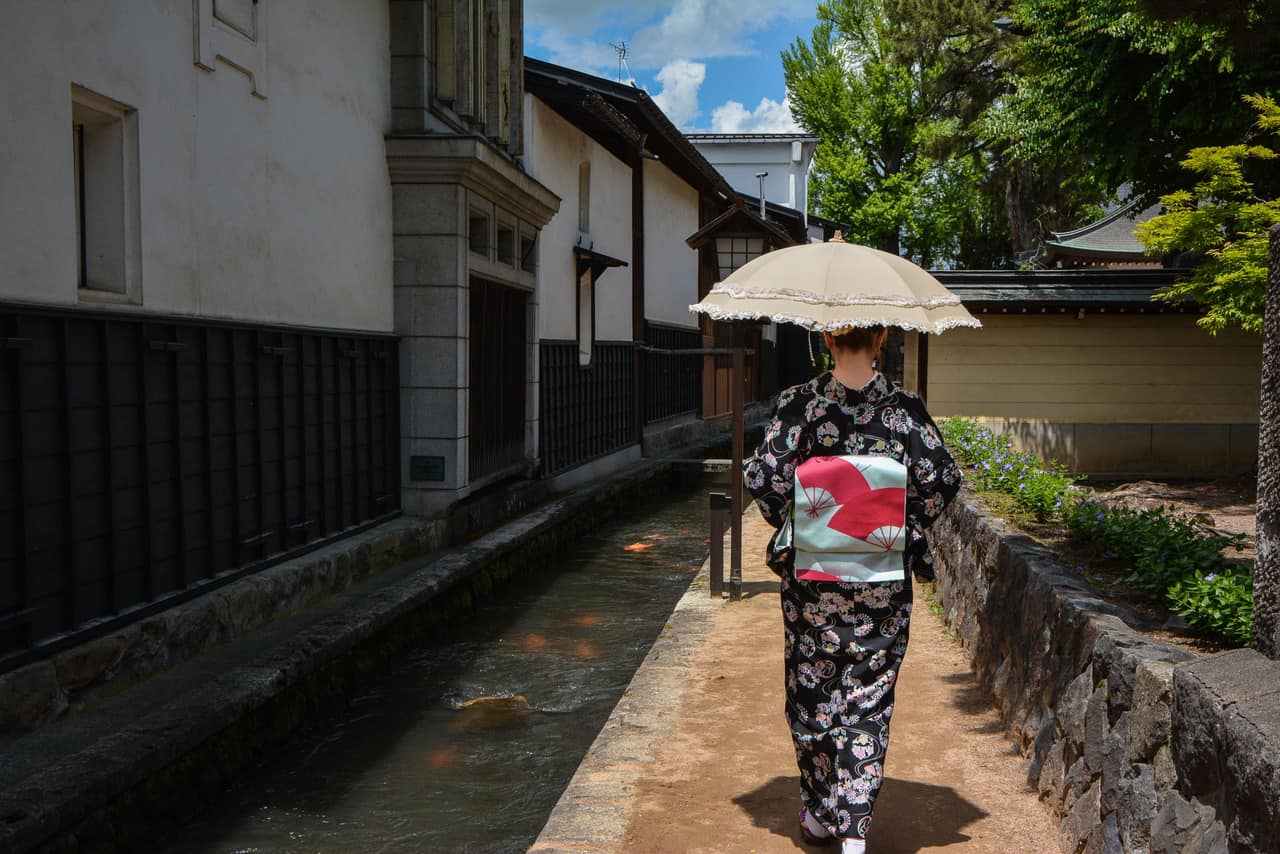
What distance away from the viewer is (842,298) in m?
4.52

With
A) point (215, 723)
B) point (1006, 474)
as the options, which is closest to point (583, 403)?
point (1006, 474)

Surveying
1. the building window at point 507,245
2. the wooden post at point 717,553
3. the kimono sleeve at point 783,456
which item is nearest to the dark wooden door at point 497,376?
the building window at point 507,245

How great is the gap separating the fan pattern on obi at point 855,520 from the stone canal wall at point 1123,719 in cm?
85

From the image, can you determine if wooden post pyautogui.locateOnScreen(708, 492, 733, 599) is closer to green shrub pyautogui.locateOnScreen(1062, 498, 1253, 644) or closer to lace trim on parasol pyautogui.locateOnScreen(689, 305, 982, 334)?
green shrub pyautogui.locateOnScreen(1062, 498, 1253, 644)

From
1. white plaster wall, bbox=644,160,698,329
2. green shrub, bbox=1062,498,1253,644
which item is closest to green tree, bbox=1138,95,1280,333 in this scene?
green shrub, bbox=1062,498,1253,644

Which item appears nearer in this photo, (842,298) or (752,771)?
(842,298)

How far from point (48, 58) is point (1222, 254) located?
1109 centimetres

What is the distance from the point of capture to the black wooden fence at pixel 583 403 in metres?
16.5

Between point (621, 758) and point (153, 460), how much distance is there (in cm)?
383

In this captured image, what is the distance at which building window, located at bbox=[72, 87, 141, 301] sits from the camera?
6.91 m

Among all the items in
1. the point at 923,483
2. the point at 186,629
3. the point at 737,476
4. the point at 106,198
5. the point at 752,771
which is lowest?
the point at 752,771

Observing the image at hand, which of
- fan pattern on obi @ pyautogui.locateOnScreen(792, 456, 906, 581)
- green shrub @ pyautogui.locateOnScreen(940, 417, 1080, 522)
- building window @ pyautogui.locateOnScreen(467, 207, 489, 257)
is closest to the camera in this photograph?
fan pattern on obi @ pyautogui.locateOnScreen(792, 456, 906, 581)

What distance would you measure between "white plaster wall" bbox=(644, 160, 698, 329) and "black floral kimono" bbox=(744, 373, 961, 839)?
1961 centimetres

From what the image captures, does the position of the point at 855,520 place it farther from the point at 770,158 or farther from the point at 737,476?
the point at 770,158
